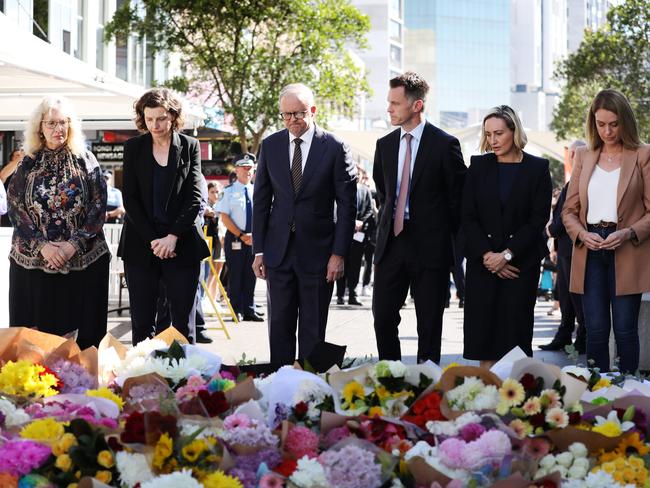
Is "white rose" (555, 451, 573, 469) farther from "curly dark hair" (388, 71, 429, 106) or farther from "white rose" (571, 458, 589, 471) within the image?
"curly dark hair" (388, 71, 429, 106)

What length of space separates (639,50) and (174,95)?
37269mm

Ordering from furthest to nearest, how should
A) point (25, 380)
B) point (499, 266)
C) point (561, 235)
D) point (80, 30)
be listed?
point (80, 30) < point (561, 235) < point (499, 266) < point (25, 380)

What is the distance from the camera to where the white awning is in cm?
1221

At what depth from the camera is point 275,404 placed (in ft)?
12.4

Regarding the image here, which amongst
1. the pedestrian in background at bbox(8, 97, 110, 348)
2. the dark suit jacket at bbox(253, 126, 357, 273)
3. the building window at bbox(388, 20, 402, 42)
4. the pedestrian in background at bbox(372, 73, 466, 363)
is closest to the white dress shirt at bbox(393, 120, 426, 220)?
the pedestrian in background at bbox(372, 73, 466, 363)

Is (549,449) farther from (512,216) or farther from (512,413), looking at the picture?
(512,216)

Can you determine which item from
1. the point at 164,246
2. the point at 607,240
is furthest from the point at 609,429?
the point at 164,246


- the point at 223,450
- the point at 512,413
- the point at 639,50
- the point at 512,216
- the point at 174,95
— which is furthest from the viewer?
the point at 639,50

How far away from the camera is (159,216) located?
8.12m

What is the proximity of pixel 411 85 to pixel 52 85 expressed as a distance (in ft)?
24.6

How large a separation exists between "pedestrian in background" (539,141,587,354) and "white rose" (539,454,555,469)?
7.96m

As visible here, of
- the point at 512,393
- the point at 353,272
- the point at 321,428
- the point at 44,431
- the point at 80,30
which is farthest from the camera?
the point at 80,30

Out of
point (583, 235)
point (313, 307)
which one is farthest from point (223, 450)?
point (583, 235)

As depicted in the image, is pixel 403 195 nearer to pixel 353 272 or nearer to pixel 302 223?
pixel 302 223
